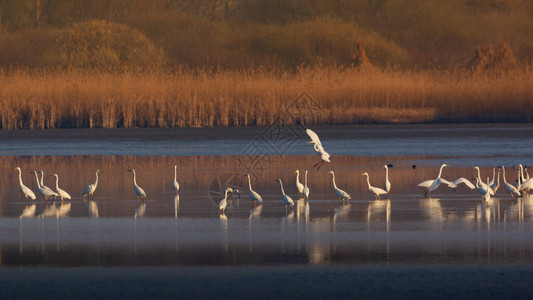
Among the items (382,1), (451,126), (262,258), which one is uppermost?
(382,1)

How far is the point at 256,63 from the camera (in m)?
58.9

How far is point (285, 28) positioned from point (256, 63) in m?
4.34

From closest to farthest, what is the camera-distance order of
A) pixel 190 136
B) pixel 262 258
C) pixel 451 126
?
pixel 262 258, pixel 190 136, pixel 451 126

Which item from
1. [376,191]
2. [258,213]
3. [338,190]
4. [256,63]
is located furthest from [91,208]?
[256,63]

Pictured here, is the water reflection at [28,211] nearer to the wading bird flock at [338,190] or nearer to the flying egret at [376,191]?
the wading bird flock at [338,190]

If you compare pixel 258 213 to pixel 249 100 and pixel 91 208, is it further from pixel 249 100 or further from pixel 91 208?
pixel 249 100

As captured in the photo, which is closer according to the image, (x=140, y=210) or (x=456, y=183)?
(x=140, y=210)

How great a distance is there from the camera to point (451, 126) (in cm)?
2702

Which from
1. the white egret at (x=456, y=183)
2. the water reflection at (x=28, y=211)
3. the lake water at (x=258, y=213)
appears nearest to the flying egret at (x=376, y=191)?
the lake water at (x=258, y=213)

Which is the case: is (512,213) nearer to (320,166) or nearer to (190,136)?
(320,166)

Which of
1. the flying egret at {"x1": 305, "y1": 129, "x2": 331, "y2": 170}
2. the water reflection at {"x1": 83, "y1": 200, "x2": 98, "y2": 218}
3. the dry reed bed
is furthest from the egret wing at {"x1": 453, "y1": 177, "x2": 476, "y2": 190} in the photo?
the dry reed bed

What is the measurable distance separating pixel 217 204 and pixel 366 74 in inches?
730

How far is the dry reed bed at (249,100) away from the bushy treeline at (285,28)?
2156cm

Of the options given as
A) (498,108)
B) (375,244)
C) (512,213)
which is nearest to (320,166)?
(512,213)
